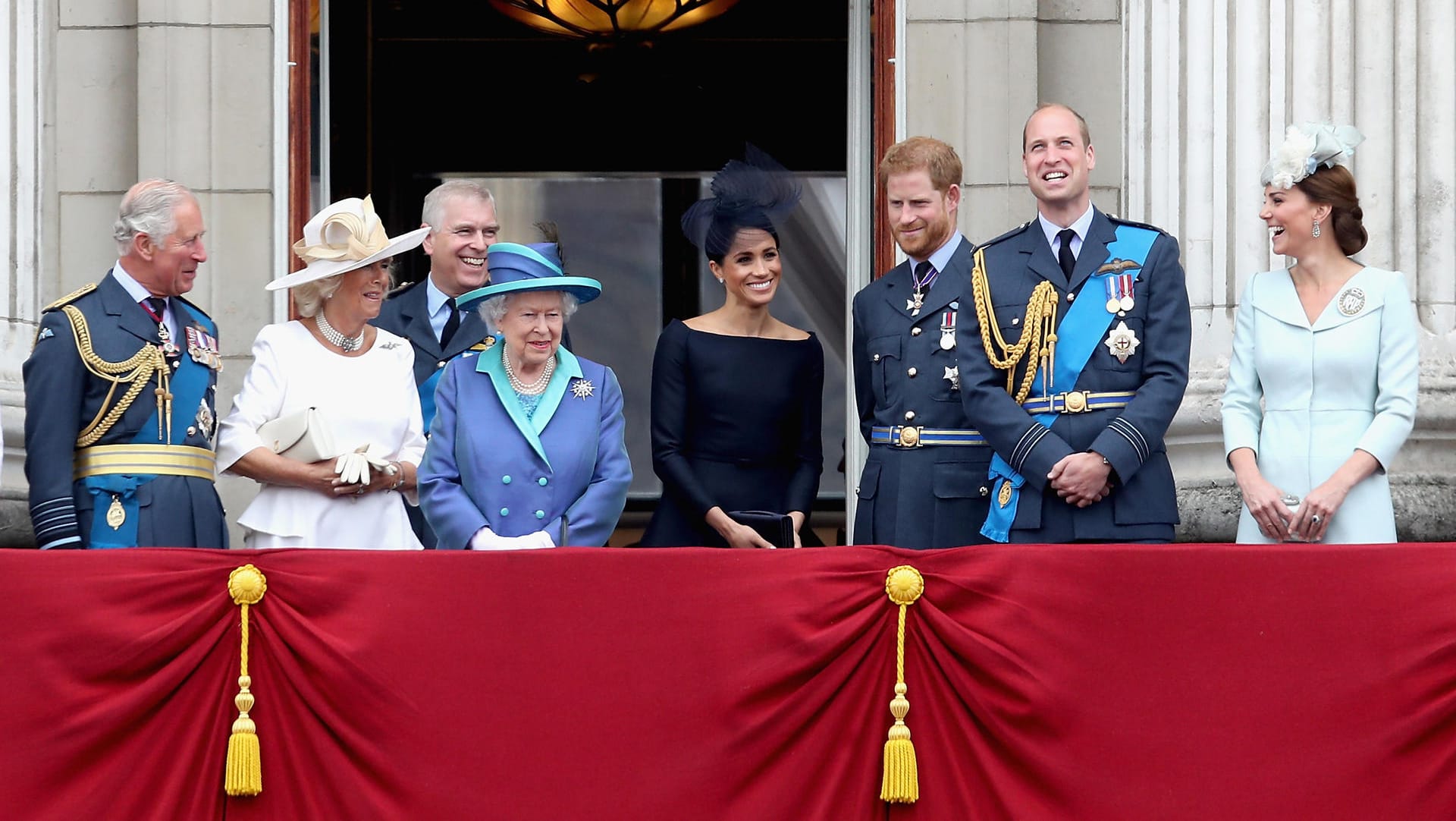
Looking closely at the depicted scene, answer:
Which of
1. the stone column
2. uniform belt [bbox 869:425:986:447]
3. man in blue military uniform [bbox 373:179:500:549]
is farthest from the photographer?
the stone column

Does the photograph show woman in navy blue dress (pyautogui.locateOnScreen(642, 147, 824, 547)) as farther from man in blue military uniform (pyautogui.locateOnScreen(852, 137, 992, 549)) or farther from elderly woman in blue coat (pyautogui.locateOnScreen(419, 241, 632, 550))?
elderly woman in blue coat (pyautogui.locateOnScreen(419, 241, 632, 550))

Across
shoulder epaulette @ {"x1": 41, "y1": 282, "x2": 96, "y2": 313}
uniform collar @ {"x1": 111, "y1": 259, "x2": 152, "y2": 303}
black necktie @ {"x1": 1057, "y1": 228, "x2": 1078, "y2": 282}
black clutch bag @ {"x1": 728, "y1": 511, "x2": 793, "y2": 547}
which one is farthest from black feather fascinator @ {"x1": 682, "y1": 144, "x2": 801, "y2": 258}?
shoulder epaulette @ {"x1": 41, "y1": 282, "x2": 96, "y2": 313}

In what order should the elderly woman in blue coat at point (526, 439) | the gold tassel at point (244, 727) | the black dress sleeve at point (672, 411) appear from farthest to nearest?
the black dress sleeve at point (672, 411) → the elderly woman in blue coat at point (526, 439) → the gold tassel at point (244, 727)

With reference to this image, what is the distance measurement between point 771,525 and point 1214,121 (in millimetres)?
2303

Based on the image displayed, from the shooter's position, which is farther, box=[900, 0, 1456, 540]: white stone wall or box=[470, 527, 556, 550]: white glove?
box=[900, 0, 1456, 540]: white stone wall

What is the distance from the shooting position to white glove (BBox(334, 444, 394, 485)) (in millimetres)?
4738

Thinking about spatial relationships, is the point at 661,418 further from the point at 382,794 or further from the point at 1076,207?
the point at 382,794

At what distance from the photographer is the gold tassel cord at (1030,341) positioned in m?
4.74

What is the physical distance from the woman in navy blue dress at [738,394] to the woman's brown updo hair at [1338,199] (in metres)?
1.44

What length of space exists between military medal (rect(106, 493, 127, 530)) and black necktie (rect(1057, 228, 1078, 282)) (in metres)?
2.41

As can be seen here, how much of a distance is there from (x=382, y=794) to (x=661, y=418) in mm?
1711

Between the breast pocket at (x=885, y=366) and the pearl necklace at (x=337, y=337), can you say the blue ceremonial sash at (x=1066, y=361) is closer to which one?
the breast pocket at (x=885, y=366)

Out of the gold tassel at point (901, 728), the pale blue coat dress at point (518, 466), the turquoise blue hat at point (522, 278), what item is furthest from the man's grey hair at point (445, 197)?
the gold tassel at point (901, 728)

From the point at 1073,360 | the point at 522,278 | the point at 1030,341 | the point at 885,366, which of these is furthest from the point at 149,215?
the point at 1073,360
